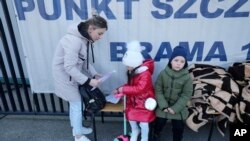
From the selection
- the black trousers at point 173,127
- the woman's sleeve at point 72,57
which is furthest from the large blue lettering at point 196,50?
the woman's sleeve at point 72,57

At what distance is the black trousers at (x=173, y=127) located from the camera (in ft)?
9.45

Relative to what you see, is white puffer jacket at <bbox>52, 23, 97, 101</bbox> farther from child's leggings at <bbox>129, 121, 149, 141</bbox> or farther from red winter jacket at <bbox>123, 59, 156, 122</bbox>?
child's leggings at <bbox>129, 121, 149, 141</bbox>

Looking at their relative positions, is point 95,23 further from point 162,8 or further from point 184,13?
point 184,13

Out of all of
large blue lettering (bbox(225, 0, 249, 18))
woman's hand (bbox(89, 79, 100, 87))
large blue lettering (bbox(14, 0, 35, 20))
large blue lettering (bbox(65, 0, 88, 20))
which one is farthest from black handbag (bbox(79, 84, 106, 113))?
large blue lettering (bbox(225, 0, 249, 18))

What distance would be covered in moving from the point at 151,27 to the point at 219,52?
0.83 metres

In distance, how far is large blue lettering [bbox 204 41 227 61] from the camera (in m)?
3.01

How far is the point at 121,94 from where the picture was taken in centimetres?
277

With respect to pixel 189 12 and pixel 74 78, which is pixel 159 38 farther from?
pixel 74 78

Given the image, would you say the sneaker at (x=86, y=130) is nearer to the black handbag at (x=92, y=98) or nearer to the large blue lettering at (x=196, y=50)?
the black handbag at (x=92, y=98)

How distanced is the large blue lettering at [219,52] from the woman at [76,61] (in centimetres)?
125

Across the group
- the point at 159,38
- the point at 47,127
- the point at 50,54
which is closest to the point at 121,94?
the point at 159,38

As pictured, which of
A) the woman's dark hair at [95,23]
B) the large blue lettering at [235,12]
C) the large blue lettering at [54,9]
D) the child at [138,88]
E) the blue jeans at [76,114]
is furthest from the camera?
the blue jeans at [76,114]

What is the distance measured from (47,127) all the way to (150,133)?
4.43ft

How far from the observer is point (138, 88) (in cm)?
268
